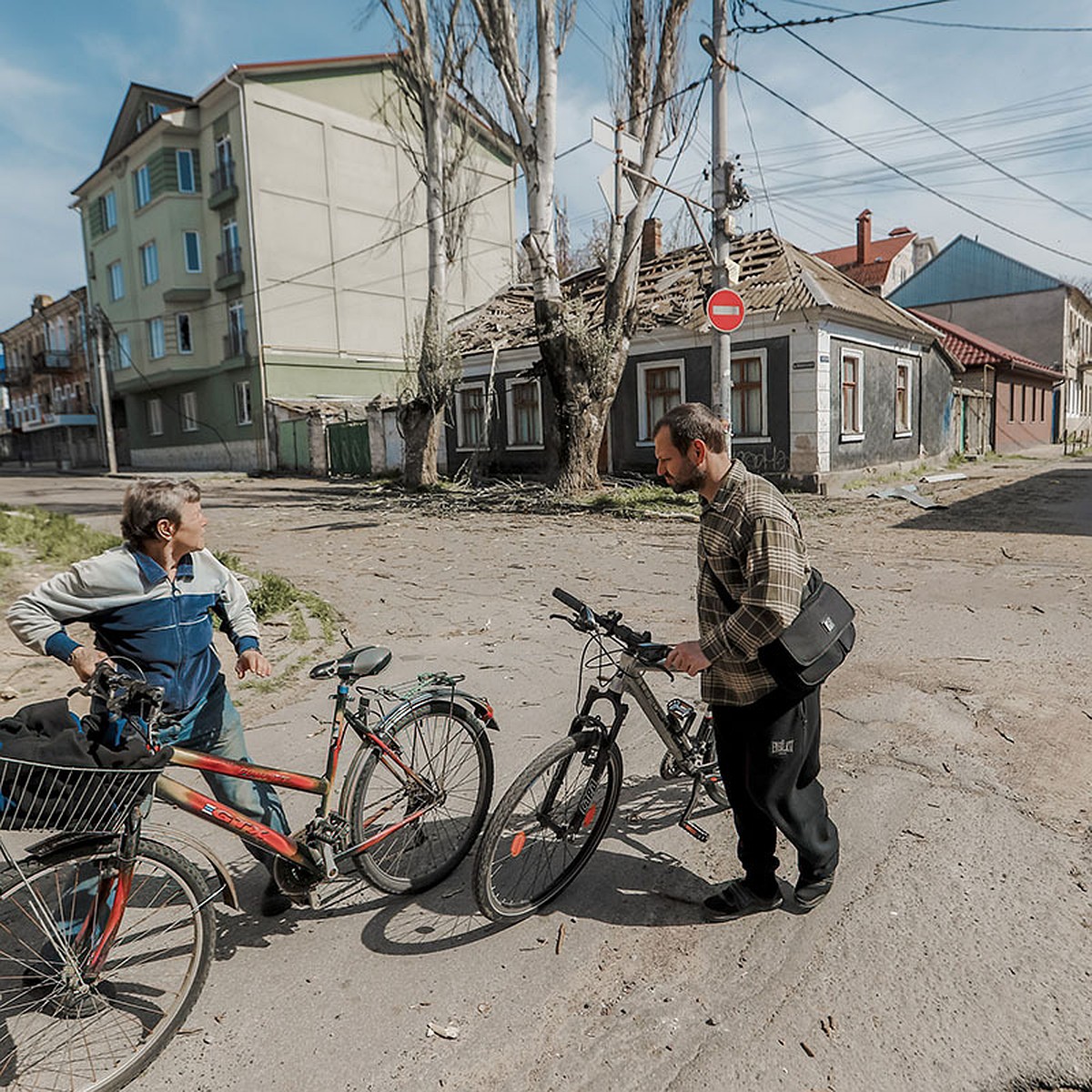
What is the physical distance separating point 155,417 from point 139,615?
3919 centimetres

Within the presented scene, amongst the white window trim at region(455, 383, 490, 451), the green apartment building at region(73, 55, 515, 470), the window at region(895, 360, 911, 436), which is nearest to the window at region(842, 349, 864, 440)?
the window at region(895, 360, 911, 436)

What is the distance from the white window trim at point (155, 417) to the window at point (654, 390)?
25.9m

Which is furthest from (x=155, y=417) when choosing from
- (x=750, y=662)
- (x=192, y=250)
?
(x=750, y=662)

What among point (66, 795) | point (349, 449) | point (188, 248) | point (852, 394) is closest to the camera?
point (66, 795)

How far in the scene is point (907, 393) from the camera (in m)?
21.7

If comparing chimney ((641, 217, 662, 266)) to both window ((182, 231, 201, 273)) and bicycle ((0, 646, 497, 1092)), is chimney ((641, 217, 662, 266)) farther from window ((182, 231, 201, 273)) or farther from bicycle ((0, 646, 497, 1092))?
bicycle ((0, 646, 497, 1092))

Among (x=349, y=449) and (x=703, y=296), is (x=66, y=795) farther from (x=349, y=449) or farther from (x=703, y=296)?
(x=349, y=449)

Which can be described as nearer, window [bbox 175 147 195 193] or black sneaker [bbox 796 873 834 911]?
black sneaker [bbox 796 873 834 911]

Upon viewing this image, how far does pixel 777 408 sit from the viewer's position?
18016 millimetres

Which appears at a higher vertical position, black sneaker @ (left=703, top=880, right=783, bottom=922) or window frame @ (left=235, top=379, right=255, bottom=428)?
window frame @ (left=235, top=379, right=255, bottom=428)

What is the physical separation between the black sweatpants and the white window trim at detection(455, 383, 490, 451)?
21058mm

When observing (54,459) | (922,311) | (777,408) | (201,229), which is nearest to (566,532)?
(777,408)

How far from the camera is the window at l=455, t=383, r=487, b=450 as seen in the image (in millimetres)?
23703

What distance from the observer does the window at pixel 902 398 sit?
21.1 m
